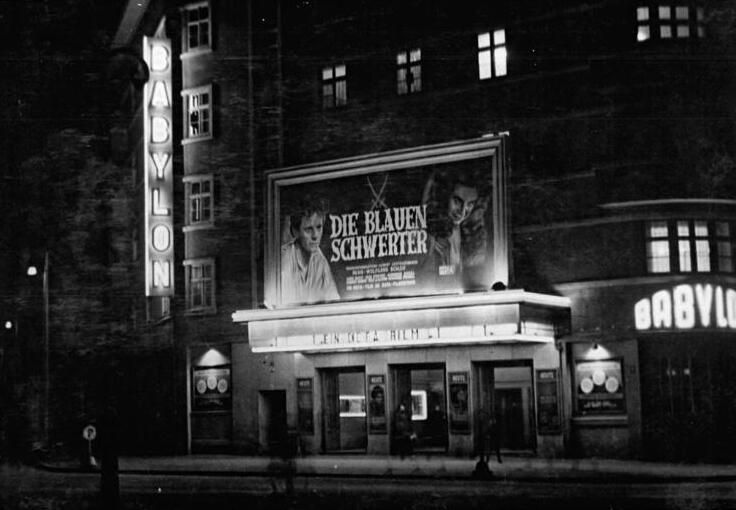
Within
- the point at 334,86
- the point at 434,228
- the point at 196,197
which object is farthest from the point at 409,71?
the point at 196,197

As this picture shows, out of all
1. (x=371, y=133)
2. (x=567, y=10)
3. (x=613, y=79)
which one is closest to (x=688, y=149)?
(x=613, y=79)

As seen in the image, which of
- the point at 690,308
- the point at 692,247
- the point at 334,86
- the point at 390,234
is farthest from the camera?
the point at 334,86

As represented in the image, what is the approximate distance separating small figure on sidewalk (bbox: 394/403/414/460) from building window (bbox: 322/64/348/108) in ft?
34.6

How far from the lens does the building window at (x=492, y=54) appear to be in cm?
3278

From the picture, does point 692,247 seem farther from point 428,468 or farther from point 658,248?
point 428,468

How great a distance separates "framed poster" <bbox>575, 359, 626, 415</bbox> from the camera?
2991cm

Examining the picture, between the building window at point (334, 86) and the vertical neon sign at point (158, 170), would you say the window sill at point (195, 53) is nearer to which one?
the vertical neon sign at point (158, 170)

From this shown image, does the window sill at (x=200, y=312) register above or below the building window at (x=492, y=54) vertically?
below

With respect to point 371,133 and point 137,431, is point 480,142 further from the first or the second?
point 137,431

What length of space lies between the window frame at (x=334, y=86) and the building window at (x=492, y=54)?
17.2 ft

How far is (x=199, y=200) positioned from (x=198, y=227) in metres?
0.99

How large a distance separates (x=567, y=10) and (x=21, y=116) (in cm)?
2081

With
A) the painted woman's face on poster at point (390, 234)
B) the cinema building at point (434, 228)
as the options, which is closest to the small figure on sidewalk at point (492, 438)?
the cinema building at point (434, 228)

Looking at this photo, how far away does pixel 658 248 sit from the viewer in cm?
2967
